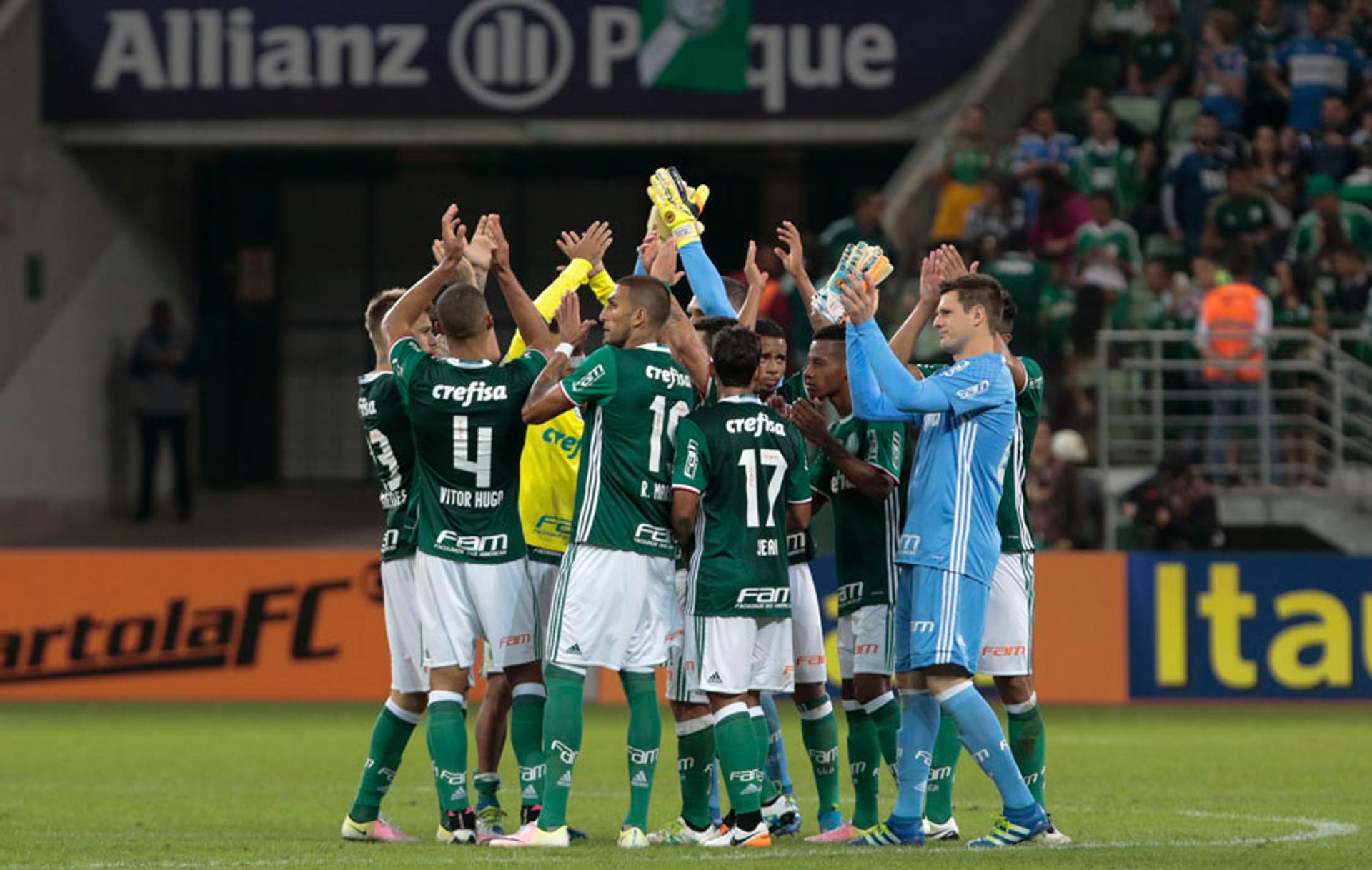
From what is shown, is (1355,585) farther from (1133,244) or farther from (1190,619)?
(1133,244)

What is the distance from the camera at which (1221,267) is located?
68.9 feet

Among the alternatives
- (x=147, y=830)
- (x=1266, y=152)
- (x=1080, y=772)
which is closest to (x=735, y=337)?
(x=147, y=830)

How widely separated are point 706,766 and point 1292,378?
1188 cm

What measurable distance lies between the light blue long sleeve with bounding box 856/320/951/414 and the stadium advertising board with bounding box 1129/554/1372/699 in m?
9.38

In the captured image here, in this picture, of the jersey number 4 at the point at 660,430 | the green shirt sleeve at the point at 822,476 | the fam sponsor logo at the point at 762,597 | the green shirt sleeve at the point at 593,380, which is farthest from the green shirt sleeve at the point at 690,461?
the green shirt sleeve at the point at 822,476

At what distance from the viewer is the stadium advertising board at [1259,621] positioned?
18.3m

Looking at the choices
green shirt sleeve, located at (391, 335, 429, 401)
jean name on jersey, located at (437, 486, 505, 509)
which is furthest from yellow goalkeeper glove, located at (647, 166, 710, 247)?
jean name on jersey, located at (437, 486, 505, 509)

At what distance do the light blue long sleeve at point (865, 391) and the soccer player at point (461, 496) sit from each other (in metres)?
1.31

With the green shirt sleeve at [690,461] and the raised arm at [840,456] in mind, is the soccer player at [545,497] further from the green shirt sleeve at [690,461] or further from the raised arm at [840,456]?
the raised arm at [840,456]

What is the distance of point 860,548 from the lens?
10.1 metres

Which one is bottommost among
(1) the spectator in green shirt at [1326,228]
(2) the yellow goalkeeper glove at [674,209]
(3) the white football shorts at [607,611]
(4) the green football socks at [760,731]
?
(4) the green football socks at [760,731]

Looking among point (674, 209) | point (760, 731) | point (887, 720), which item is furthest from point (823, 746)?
point (674, 209)

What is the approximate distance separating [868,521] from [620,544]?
119 cm

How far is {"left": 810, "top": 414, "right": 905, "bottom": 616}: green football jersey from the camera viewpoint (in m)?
9.99
